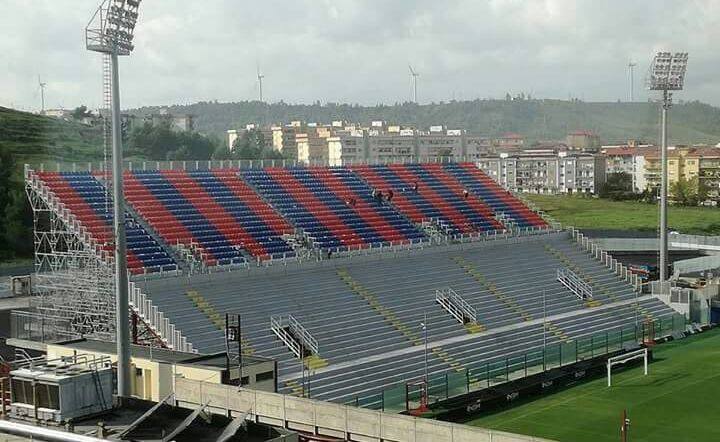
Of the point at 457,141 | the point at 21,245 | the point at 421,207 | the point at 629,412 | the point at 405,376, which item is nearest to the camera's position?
the point at 629,412

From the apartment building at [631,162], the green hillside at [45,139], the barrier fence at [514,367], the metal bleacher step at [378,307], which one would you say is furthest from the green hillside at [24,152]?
the apartment building at [631,162]

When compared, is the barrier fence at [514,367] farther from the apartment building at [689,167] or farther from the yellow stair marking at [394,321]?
the apartment building at [689,167]

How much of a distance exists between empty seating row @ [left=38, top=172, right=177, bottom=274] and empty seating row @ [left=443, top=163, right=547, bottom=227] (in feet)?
80.9

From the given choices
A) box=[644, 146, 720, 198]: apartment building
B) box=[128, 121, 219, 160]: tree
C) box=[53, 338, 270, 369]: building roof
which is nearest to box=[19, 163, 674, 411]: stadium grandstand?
box=[53, 338, 270, 369]: building roof

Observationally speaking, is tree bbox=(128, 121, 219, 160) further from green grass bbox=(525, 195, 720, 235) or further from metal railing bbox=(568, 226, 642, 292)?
metal railing bbox=(568, 226, 642, 292)

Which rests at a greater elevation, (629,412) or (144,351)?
(144,351)

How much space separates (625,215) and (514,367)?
76830mm

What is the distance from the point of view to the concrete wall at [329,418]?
15109 millimetres

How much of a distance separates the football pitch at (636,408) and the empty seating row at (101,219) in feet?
48.5

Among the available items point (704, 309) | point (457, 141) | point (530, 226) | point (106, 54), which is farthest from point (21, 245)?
point (457, 141)

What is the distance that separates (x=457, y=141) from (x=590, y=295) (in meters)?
147

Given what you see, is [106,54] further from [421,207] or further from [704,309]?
[704,309]

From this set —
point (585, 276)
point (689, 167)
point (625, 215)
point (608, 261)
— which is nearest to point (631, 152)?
point (689, 167)

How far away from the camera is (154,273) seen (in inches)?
1457
